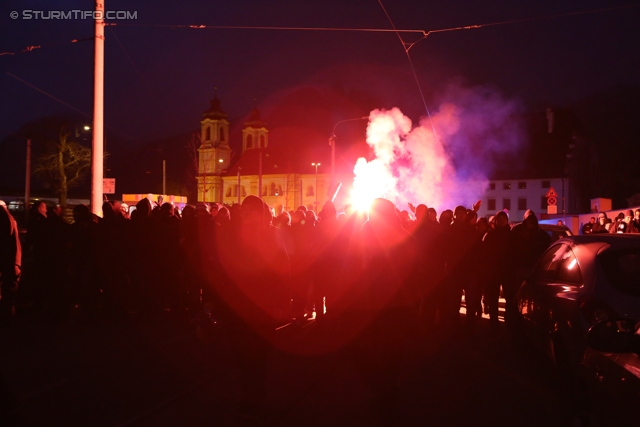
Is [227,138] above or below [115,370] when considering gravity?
above

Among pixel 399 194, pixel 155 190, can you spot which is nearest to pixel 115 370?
pixel 399 194

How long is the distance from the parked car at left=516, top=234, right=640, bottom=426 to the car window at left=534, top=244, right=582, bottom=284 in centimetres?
1

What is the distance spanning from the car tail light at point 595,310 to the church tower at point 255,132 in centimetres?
11143

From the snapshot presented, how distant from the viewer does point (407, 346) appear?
31.2ft

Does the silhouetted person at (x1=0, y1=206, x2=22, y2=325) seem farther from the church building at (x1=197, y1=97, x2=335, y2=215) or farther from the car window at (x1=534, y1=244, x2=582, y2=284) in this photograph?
the church building at (x1=197, y1=97, x2=335, y2=215)

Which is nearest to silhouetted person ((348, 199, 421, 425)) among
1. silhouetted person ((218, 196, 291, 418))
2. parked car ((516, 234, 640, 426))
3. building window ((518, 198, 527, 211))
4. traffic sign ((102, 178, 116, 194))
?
silhouetted person ((218, 196, 291, 418))

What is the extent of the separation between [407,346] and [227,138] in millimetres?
103369

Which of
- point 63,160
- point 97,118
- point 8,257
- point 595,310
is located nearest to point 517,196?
point 63,160

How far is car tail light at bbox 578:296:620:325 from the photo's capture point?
15.6 ft

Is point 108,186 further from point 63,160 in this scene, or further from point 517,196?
point 517,196

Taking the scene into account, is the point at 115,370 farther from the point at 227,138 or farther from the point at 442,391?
the point at 227,138

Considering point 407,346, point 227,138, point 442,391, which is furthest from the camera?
point 227,138

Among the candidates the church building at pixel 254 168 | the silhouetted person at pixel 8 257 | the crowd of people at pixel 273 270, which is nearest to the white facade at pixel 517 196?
the church building at pixel 254 168

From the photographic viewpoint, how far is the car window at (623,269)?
488 centimetres
